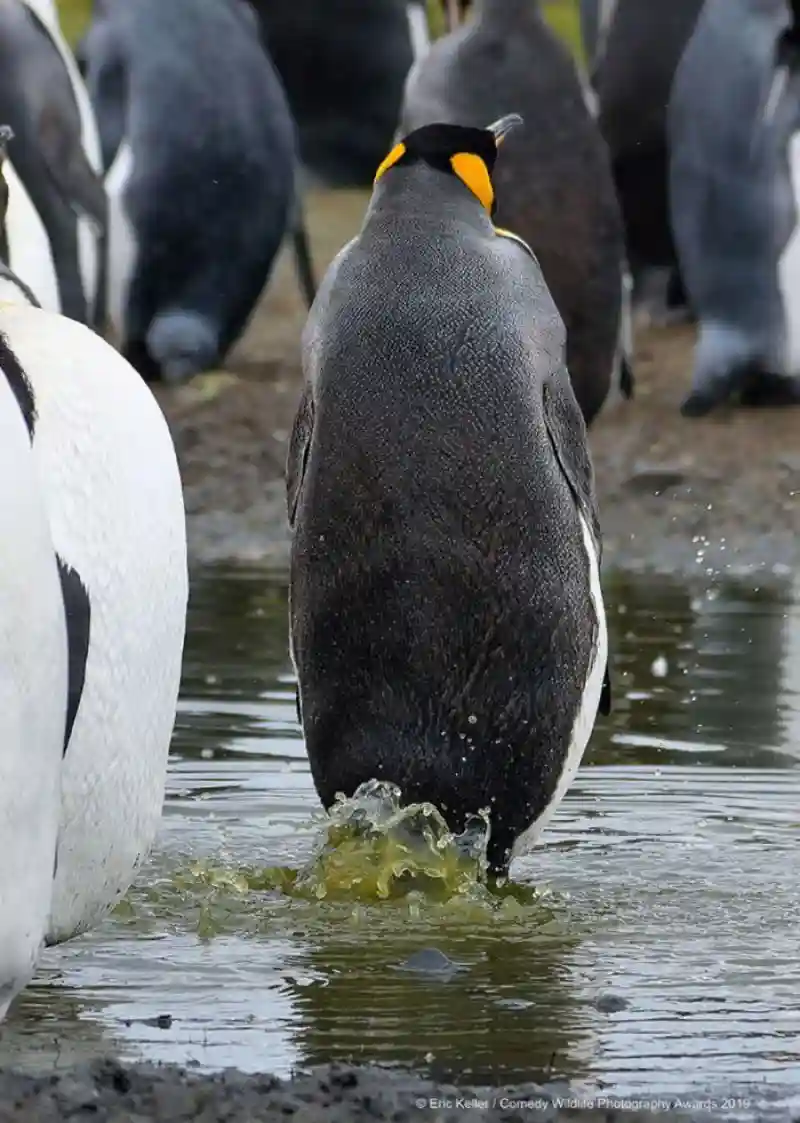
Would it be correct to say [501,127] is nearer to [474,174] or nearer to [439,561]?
[474,174]

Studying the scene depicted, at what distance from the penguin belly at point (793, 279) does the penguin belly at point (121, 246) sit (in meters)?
3.44

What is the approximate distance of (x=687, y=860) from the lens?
16.7 feet

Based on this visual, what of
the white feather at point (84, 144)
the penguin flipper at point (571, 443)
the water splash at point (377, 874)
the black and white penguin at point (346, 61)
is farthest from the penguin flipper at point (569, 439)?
the black and white penguin at point (346, 61)

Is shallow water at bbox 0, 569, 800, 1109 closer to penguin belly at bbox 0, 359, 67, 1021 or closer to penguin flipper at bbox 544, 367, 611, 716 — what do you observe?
penguin belly at bbox 0, 359, 67, 1021

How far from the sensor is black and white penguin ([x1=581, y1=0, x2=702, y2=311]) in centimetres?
1473

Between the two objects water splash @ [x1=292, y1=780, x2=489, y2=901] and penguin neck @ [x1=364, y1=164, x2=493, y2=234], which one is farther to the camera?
penguin neck @ [x1=364, y1=164, x2=493, y2=234]

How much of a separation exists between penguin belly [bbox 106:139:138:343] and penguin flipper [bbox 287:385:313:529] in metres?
8.56

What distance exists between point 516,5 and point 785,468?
2.10 meters

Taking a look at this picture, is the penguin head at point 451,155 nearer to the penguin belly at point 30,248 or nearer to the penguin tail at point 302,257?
the penguin belly at point 30,248

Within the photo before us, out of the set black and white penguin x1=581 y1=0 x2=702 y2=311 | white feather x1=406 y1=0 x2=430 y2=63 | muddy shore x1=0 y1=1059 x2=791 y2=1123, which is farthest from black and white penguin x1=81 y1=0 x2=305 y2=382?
muddy shore x1=0 y1=1059 x2=791 y2=1123

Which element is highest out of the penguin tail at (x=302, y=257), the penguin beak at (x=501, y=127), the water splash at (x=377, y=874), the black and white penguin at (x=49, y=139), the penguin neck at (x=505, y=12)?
the penguin beak at (x=501, y=127)

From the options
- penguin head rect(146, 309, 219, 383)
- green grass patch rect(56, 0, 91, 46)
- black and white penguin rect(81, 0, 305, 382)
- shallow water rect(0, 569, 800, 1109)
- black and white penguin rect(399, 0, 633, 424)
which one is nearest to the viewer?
shallow water rect(0, 569, 800, 1109)

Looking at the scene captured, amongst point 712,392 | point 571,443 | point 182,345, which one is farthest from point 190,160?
point 571,443

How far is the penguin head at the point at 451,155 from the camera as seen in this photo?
5324mm
